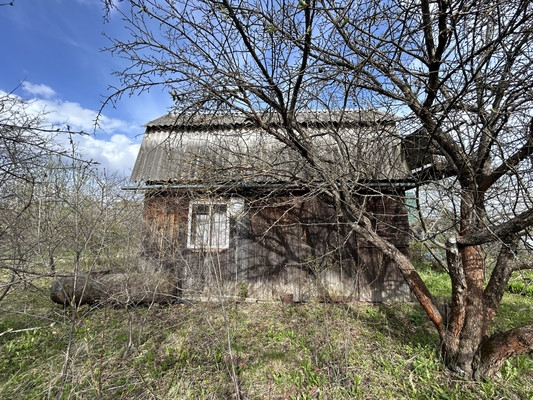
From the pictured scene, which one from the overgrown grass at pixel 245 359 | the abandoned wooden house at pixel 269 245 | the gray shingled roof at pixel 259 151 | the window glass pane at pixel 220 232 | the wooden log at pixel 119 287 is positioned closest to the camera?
the overgrown grass at pixel 245 359

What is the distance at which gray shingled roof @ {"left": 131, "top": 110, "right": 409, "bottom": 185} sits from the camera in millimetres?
3990

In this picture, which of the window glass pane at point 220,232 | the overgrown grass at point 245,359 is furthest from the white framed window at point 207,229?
the overgrown grass at point 245,359

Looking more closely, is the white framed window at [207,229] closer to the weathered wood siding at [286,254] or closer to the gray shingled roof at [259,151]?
the weathered wood siding at [286,254]

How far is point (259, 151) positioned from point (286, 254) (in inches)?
99.1

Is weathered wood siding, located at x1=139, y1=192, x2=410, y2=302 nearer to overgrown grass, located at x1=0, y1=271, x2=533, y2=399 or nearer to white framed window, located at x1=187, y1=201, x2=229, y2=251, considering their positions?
white framed window, located at x1=187, y1=201, x2=229, y2=251

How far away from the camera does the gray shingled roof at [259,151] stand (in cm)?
399

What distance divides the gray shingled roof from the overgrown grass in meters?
2.33

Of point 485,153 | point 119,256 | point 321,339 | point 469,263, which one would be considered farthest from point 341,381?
point 119,256

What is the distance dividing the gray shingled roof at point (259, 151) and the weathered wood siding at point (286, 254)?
85 centimetres

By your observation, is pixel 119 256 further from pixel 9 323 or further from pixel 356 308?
pixel 356 308

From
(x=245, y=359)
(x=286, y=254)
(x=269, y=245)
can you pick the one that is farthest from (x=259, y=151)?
(x=245, y=359)

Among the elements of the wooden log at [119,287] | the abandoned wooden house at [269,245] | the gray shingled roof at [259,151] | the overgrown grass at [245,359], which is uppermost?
the gray shingled roof at [259,151]

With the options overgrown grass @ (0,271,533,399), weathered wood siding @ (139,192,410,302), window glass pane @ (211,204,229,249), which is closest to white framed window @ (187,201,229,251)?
window glass pane @ (211,204,229,249)

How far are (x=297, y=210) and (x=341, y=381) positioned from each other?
11.5 feet
